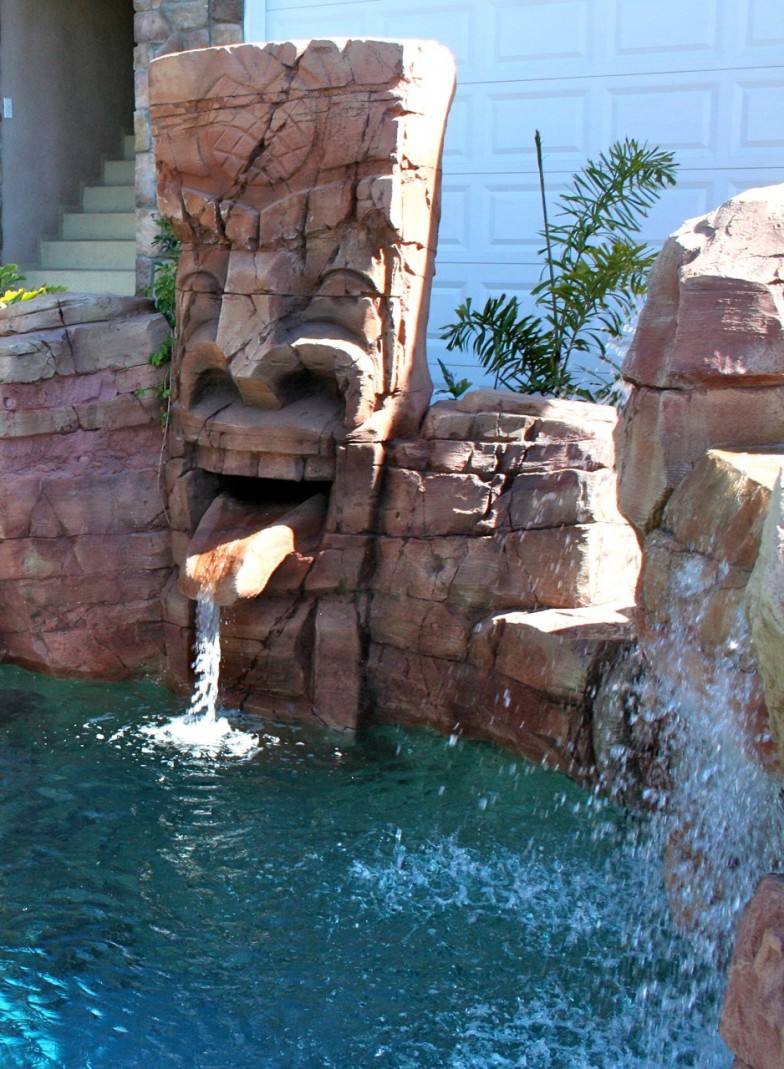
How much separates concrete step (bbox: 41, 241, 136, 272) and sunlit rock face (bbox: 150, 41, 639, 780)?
4230 mm

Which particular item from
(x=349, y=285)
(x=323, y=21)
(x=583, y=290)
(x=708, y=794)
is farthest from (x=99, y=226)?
(x=708, y=794)

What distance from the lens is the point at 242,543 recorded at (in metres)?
5.39

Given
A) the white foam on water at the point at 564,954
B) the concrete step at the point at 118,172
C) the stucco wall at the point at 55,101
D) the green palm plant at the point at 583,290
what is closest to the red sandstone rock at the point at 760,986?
the white foam on water at the point at 564,954

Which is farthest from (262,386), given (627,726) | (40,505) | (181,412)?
(627,726)

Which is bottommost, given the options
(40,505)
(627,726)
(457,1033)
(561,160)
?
(457,1033)

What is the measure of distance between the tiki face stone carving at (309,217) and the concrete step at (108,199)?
496 centimetres

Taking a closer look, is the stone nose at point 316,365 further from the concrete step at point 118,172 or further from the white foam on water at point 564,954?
the concrete step at point 118,172

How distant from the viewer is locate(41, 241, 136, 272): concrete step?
9875 mm

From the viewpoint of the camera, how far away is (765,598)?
8.13 feet

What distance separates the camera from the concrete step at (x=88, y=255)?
32.4 ft

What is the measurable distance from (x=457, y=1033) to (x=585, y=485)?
94.2 inches

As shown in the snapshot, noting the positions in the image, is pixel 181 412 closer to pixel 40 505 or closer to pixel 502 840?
pixel 40 505

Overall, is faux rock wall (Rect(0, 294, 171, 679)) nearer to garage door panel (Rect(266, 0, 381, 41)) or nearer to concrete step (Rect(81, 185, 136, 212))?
garage door panel (Rect(266, 0, 381, 41))

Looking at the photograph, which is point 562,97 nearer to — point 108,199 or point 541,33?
point 541,33
